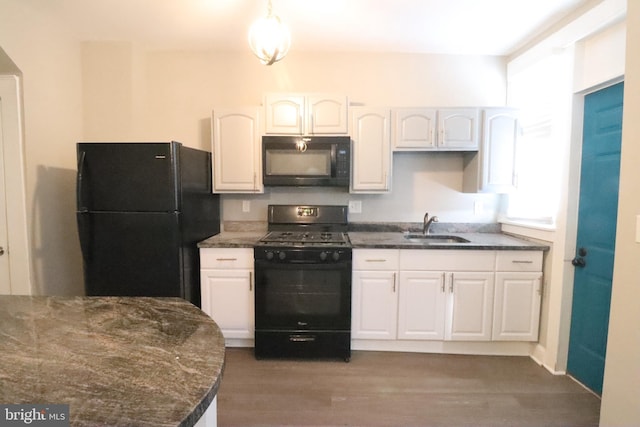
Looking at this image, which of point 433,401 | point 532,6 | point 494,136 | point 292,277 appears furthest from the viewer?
point 494,136

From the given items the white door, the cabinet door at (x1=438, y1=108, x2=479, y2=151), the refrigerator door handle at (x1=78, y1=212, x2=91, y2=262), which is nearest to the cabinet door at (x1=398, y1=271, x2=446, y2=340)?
the cabinet door at (x1=438, y1=108, x2=479, y2=151)

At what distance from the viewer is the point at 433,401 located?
1.88 m

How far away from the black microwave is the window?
1.55 metres

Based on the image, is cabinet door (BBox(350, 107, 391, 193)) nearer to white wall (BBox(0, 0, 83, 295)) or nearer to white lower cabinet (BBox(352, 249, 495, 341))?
white lower cabinet (BBox(352, 249, 495, 341))

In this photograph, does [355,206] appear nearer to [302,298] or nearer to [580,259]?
[302,298]

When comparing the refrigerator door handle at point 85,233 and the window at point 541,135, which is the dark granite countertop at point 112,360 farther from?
the window at point 541,135

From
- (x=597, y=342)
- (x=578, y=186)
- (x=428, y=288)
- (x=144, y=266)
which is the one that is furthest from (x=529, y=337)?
(x=144, y=266)

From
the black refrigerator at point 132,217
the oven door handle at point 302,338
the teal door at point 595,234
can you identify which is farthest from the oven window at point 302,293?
the teal door at point 595,234

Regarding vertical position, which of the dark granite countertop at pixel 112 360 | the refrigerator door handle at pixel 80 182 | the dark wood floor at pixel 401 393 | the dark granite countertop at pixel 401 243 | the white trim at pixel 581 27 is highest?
the white trim at pixel 581 27

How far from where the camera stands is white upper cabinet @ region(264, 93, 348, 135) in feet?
8.25

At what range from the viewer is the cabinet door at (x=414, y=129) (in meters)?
2.55

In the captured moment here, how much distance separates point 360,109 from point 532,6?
135 centimetres

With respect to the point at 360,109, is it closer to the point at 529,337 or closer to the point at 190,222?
the point at 190,222

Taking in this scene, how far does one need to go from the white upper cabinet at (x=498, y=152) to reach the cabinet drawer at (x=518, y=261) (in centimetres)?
59
